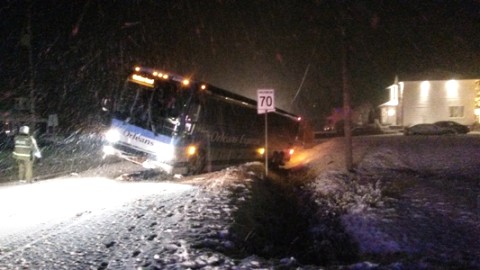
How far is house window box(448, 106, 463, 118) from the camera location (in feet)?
176

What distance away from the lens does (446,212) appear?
13.4 metres

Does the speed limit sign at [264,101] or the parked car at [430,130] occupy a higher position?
the speed limit sign at [264,101]

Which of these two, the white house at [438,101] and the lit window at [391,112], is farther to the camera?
the lit window at [391,112]

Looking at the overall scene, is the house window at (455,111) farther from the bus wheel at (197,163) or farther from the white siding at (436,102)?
the bus wheel at (197,163)

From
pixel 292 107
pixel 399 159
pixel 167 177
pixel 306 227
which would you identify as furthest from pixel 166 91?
pixel 292 107

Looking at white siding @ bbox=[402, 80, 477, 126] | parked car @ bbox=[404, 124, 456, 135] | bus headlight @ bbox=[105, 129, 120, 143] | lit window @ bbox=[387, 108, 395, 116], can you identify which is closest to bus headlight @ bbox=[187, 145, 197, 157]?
bus headlight @ bbox=[105, 129, 120, 143]

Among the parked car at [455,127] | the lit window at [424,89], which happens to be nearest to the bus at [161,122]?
the parked car at [455,127]

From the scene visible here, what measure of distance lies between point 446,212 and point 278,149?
563 inches

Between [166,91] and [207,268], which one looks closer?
[207,268]

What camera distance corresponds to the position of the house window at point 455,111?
5359 cm

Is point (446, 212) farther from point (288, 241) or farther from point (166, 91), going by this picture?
point (166, 91)

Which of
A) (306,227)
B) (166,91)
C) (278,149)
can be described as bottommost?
(306,227)

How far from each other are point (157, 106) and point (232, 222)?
858 cm

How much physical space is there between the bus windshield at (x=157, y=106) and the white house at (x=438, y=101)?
42125 millimetres
